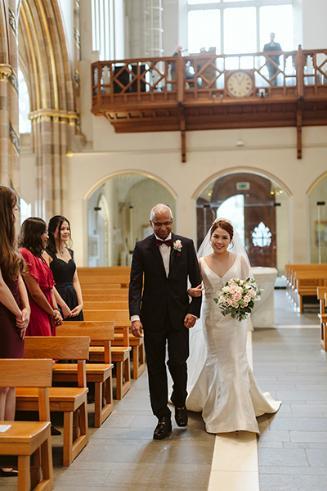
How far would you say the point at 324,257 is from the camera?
1983 cm

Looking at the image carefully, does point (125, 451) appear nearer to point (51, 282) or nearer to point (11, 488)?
point (11, 488)

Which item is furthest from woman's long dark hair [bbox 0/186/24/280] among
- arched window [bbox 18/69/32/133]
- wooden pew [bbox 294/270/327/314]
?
arched window [bbox 18/69/32/133]

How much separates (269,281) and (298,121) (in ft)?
20.7

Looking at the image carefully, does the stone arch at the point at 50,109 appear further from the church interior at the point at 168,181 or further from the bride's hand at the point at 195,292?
the bride's hand at the point at 195,292

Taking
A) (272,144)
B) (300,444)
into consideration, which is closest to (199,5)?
(272,144)

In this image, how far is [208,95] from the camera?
1455cm

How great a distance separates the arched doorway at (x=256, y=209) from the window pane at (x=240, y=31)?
16.4ft

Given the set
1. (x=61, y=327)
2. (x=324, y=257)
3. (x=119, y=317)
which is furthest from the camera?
(x=324, y=257)

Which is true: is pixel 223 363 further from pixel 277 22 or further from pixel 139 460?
pixel 277 22

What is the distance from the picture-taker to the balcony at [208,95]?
14461 mm

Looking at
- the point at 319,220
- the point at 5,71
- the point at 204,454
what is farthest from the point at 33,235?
the point at 319,220

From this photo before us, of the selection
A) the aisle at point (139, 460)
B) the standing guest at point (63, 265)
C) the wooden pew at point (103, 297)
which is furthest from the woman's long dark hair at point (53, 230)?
the wooden pew at point (103, 297)

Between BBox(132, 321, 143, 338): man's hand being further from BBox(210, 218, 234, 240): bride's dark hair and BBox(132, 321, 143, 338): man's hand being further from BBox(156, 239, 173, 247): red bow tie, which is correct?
BBox(210, 218, 234, 240): bride's dark hair

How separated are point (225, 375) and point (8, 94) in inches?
306
